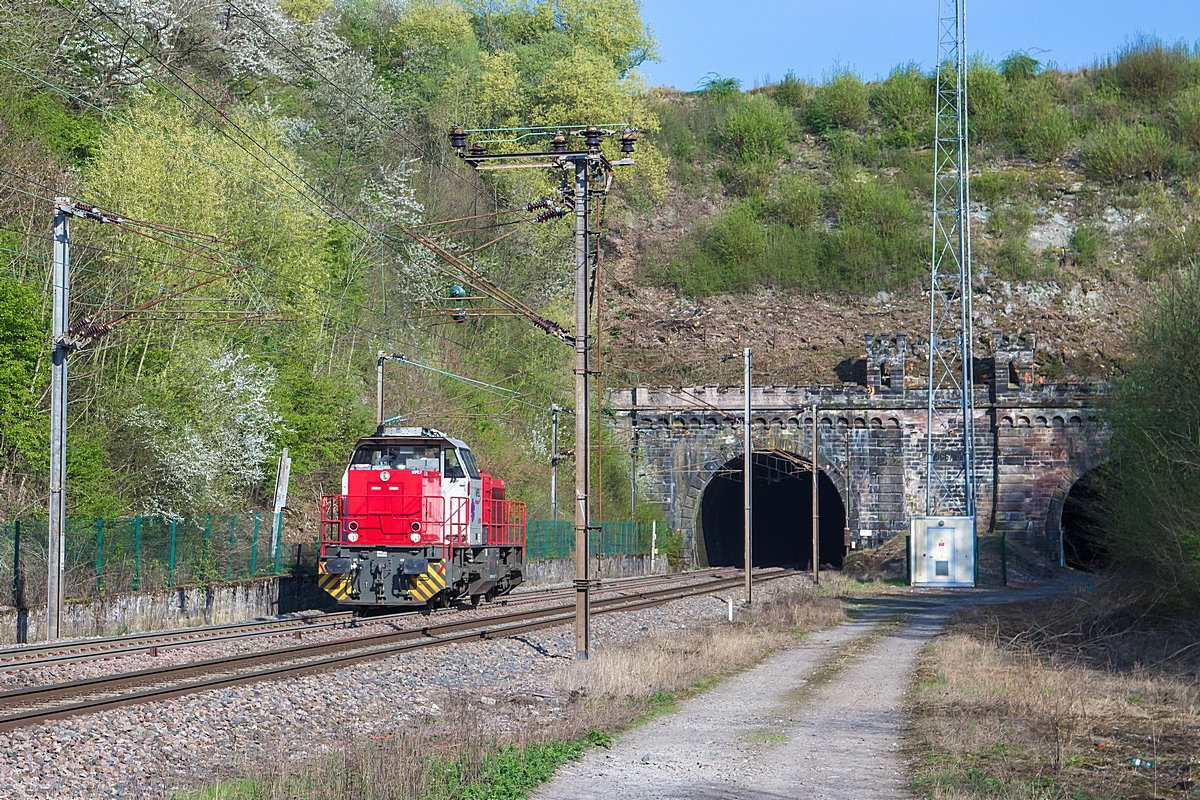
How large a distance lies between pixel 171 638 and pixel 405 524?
5.02 meters

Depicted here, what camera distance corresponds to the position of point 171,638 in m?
21.1

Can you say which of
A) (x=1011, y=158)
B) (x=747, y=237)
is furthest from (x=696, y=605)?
(x=1011, y=158)

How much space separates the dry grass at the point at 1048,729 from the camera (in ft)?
33.1

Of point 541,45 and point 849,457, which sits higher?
point 541,45

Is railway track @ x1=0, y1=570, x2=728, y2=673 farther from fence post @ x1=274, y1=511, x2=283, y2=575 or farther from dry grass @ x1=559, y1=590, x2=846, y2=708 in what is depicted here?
dry grass @ x1=559, y1=590, x2=846, y2=708

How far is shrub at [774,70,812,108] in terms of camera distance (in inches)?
3472

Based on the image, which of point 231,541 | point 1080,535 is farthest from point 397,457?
point 1080,535

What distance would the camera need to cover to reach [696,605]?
31.4 metres

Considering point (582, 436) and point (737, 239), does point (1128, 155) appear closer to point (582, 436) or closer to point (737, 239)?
point (737, 239)

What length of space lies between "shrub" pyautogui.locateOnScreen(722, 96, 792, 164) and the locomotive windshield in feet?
201

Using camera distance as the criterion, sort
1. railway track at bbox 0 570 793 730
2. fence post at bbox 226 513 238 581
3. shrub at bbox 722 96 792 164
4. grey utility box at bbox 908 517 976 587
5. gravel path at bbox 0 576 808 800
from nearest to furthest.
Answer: gravel path at bbox 0 576 808 800 < railway track at bbox 0 570 793 730 < fence post at bbox 226 513 238 581 < grey utility box at bbox 908 517 976 587 < shrub at bbox 722 96 792 164

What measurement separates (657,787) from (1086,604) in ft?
55.3

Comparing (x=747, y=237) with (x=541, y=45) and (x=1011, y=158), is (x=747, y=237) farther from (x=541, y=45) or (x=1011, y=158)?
(x=1011, y=158)

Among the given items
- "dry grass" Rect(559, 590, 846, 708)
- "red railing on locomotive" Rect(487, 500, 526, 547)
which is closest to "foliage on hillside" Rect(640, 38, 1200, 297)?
"red railing on locomotive" Rect(487, 500, 526, 547)
